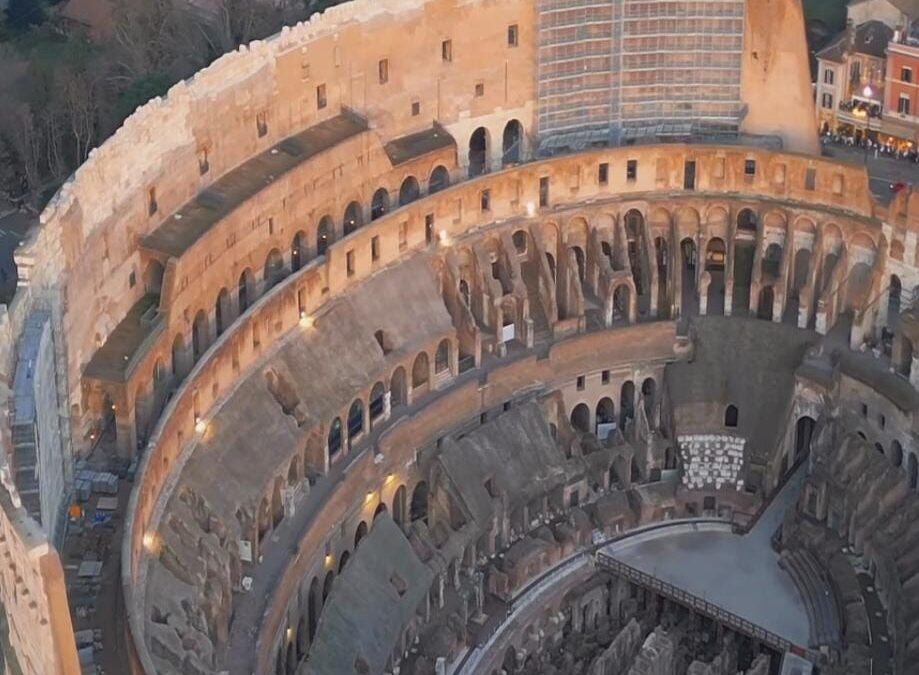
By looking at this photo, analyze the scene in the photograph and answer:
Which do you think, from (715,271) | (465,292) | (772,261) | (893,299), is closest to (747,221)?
(772,261)

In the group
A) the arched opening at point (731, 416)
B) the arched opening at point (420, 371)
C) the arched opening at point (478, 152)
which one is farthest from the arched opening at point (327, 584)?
the arched opening at point (478, 152)

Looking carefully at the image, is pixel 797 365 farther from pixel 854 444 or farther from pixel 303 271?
pixel 303 271

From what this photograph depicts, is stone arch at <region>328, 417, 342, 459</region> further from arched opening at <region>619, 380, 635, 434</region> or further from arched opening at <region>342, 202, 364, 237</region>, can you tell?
arched opening at <region>619, 380, 635, 434</region>

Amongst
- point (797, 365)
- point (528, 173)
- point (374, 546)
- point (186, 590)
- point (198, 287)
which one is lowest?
point (186, 590)

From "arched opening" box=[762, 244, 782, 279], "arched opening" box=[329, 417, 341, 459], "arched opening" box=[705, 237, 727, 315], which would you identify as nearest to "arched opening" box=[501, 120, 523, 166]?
"arched opening" box=[705, 237, 727, 315]

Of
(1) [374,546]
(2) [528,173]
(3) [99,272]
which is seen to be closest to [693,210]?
(2) [528,173]

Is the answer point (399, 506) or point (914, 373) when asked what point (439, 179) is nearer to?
point (399, 506)
